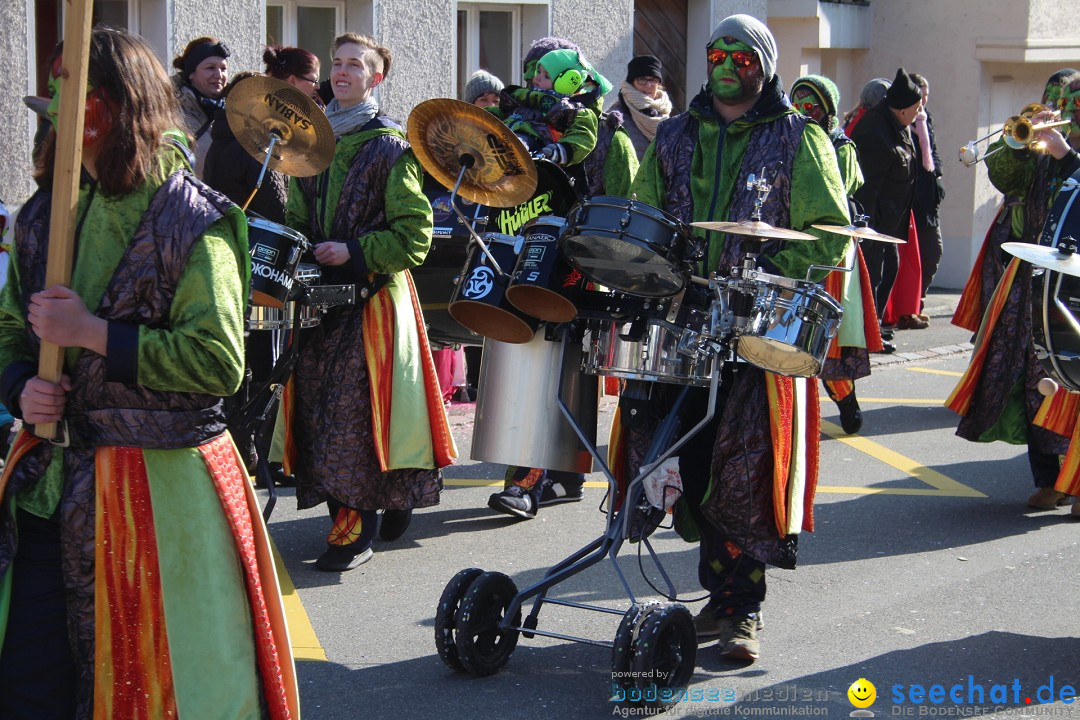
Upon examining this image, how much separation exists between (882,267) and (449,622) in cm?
660

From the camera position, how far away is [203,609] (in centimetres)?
292

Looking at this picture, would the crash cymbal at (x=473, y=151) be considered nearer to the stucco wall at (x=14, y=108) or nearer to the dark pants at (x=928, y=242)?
the stucco wall at (x=14, y=108)

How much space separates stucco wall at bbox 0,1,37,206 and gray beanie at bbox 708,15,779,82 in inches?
227

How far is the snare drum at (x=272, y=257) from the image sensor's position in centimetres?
484

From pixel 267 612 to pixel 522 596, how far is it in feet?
4.77

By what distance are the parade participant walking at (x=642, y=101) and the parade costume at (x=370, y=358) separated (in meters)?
3.20

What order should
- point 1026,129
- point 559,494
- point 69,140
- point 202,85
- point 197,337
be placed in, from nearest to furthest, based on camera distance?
point 69,140 → point 197,337 → point 1026,129 → point 559,494 → point 202,85

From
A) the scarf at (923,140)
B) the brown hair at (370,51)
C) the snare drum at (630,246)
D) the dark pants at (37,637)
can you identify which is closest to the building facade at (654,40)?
the scarf at (923,140)

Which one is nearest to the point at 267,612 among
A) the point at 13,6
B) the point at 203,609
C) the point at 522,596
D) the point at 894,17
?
the point at 203,609

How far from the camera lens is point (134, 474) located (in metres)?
2.92

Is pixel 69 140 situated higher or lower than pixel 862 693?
higher

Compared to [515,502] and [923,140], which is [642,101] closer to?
[515,502]

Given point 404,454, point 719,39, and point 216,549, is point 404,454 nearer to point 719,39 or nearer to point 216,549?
point 719,39

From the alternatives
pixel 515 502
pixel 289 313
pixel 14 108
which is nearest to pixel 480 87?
pixel 14 108
